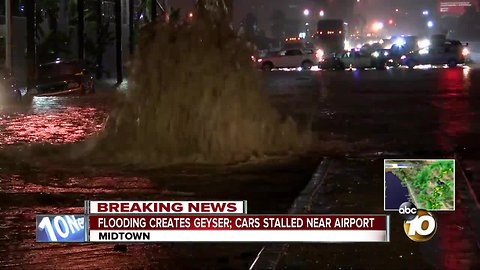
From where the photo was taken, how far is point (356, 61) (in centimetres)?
5906

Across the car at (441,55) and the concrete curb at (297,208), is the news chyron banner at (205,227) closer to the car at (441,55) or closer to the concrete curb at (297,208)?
the concrete curb at (297,208)

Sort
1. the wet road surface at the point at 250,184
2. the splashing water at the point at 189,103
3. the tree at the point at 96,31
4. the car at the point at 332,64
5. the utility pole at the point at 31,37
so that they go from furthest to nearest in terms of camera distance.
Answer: the car at the point at 332,64
the tree at the point at 96,31
the utility pole at the point at 31,37
the splashing water at the point at 189,103
the wet road surface at the point at 250,184

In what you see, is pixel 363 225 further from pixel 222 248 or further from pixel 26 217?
pixel 26 217

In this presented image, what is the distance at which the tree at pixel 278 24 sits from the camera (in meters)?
120

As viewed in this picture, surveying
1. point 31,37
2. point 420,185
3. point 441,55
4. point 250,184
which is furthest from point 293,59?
point 420,185

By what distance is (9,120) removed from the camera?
22.1 meters

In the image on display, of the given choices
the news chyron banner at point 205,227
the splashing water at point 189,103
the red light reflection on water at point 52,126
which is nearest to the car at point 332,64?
the red light reflection on water at point 52,126

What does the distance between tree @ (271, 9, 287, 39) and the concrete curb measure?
4234 inches

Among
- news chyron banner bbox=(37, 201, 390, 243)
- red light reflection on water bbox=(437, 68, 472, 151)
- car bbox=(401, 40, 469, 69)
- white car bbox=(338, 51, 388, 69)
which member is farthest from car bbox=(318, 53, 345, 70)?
news chyron banner bbox=(37, 201, 390, 243)

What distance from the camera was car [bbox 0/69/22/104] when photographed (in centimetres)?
2783

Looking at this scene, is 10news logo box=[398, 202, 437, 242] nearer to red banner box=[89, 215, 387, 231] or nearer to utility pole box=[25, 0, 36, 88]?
red banner box=[89, 215, 387, 231]

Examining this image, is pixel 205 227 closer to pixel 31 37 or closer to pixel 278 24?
pixel 31 37

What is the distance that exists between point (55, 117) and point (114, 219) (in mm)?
16665

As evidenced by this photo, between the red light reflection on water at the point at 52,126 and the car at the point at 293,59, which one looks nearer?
the red light reflection on water at the point at 52,126
